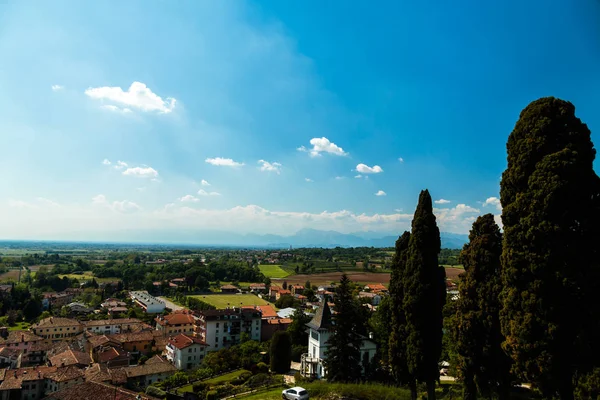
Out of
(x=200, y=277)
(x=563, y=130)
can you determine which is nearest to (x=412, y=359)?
(x=563, y=130)

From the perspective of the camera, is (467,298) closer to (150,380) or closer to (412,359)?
(412,359)

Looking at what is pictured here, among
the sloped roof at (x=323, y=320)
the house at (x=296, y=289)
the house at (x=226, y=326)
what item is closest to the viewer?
the sloped roof at (x=323, y=320)

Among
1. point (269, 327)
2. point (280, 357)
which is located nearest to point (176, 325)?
point (269, 327)

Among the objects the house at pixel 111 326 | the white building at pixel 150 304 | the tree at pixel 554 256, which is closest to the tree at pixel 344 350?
the tree at pixel 554 256

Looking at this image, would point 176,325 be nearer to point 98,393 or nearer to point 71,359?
point 71,359

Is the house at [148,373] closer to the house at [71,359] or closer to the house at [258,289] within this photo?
the house at [71,359]

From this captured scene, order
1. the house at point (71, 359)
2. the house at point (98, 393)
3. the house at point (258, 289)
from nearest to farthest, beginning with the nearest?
the house at point (98, 393) < the house at point (71, 359) < the house at point (258, 289)

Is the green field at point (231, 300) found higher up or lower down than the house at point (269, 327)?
lower down
